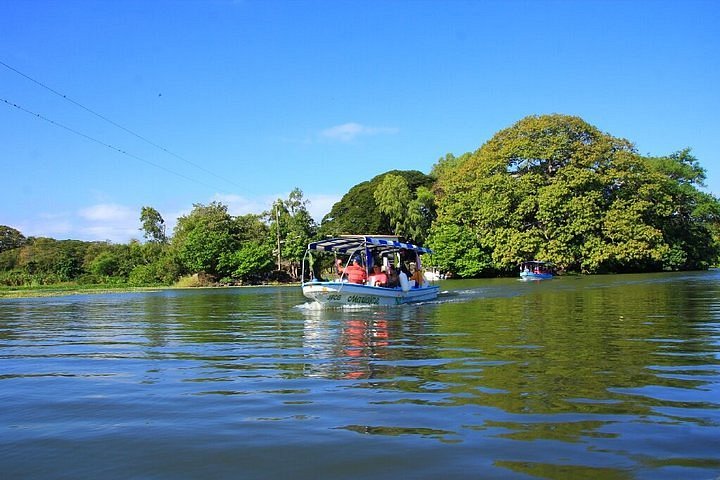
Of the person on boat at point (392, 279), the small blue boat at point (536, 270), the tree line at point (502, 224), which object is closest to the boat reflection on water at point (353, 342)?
the person on boat at point (392, 279)

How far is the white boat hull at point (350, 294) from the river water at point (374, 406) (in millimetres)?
8128

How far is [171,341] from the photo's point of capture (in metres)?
13.3

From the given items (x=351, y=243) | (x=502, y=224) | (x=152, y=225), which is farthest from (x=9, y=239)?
(x=351, y=243)

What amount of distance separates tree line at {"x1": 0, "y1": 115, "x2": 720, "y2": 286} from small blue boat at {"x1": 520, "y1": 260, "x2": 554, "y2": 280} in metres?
0.85

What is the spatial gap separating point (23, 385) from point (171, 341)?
4.98 meters

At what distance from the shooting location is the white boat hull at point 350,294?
2138 centimetres

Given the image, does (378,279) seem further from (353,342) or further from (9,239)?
(9,239)

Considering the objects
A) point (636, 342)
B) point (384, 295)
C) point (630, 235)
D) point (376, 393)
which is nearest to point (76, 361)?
point (376, 393)

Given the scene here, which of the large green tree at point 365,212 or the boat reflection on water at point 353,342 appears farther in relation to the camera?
the large green tree at point 365,212

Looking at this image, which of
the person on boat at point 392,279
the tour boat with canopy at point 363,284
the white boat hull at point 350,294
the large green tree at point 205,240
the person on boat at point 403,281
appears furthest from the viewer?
the large green tree at point 205,240

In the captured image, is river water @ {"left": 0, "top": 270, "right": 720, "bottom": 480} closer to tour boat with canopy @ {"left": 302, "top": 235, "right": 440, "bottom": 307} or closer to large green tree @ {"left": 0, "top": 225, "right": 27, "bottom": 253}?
tour boat with canopy @ {"left": 302, "top": 235, "right": 440, "bottom": 307}

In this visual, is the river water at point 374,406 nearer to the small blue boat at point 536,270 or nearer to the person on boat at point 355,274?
the person on boat at point 355,274

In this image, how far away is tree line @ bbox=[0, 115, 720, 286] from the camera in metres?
55.8

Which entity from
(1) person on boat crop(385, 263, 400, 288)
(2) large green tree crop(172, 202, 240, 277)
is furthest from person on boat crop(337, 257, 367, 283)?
(2) large green tree crop(172, 202, 240, 277)
